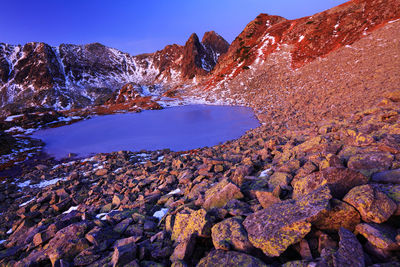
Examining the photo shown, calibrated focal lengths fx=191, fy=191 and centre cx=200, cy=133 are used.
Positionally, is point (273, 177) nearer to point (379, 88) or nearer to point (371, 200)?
point (371, 200)

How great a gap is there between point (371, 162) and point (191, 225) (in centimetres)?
478

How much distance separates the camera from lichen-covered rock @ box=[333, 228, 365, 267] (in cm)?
253

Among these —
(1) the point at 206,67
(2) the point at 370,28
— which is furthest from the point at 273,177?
(1) the point at 206,67

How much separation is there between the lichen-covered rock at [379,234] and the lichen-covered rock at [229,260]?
1582 mm

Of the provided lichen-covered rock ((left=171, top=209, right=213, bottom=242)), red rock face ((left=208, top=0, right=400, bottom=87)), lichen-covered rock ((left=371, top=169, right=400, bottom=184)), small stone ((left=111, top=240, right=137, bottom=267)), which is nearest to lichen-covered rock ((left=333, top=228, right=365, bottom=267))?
lichen-covered rock ((left=371, top=169, right=400, bottom=184))

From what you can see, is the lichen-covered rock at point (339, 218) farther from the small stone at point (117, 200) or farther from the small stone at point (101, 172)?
the small stone at point (101, 172)

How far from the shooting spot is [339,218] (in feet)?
10.6

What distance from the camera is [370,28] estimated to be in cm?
3916

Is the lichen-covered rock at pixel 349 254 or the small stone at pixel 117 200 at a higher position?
the lichen-covered rock at pixel 349 254

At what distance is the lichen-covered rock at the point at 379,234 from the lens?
2598mm

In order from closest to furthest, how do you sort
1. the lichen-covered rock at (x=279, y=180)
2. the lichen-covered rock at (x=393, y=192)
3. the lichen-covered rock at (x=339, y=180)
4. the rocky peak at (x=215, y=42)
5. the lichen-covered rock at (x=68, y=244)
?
the lichen-covered rock at (x=393, y=192) < the lichen-covered rock at (x=339, y=180) < the lichen-covered rock at (x=68, y=244) < the lichen-covered rock at (x=279, y=180) < the rocky peak at (x=215, y=42)

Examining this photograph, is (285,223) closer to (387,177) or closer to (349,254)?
(349,254)

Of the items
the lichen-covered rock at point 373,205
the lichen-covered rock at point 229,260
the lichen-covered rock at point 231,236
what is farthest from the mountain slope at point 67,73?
the lichen-covered rock at point 229,260

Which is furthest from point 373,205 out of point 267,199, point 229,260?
point 229,260
